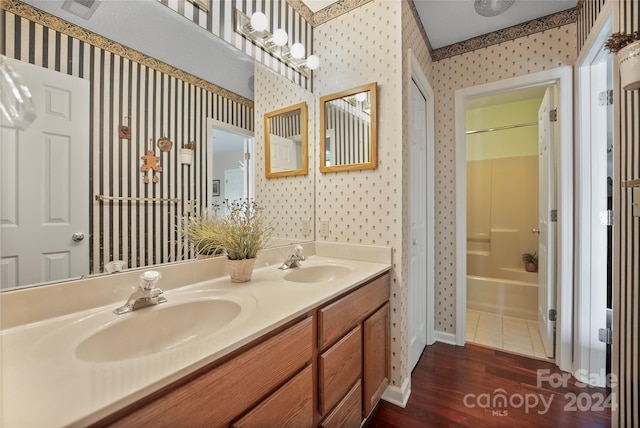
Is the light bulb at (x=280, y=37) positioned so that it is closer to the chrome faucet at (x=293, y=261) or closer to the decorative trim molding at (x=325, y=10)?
the decorative trim molding at (x=325, y=10)

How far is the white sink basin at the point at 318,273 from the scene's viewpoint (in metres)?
1.53

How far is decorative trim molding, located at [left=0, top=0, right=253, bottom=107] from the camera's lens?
2.48 ft

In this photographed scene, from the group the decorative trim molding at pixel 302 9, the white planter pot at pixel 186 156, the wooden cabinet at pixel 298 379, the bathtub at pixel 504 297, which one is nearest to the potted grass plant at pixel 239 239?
the white planter pot at pixel 186 156

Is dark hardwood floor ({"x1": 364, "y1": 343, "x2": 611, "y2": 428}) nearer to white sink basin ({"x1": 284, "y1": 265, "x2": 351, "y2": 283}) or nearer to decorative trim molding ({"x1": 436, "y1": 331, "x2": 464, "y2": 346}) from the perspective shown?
decorative trim molding ({"x1": 436, "y1": 331, "x2": 464, "y2": 346})

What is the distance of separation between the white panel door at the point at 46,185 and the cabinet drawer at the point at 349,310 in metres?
0.82

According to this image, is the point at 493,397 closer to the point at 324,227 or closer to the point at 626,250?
the point at 626,250

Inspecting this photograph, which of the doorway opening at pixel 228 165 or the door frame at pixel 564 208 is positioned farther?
the door frame at pixel 564 208

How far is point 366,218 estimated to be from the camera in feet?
5.69

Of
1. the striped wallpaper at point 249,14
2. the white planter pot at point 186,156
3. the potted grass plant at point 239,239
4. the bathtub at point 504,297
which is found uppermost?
the striped wallpaper at point 249,14

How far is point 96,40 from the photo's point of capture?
901 millimetres

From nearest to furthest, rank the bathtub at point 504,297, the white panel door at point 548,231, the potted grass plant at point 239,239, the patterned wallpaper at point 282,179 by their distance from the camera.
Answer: the potted grass plant at point 239,239 < the patterned wallpaper at point 282,179 < the white panel door at point 548,231 < the bathtub at point 504,297

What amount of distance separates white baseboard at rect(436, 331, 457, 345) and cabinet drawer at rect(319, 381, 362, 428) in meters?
1.32

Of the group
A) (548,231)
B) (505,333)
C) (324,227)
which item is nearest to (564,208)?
(548,231)

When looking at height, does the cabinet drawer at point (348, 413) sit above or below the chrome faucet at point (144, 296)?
below
